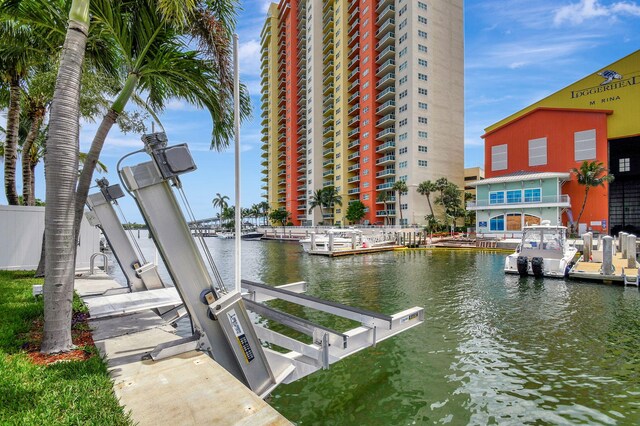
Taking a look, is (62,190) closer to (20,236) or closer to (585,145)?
(20,236)

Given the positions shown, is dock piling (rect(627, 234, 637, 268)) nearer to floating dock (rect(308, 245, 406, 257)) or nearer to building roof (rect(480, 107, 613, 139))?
floating dock (rect(308, 245, 406, 257))

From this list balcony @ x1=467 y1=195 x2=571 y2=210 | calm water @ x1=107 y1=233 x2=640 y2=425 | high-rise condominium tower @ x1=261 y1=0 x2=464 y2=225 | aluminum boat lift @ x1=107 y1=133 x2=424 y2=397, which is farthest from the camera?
high-rise condominium tower @ x1=261 y1=0 x2=464 y2=225

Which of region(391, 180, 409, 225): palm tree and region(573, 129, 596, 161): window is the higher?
region(573, 129, 596, 161): window

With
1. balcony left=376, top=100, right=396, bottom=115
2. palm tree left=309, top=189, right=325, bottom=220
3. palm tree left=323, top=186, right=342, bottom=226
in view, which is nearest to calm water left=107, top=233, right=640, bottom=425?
balcony left=376, top=100, right=396, bottom=115

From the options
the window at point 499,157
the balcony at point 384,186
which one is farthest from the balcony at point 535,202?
the balcony at point 384,186

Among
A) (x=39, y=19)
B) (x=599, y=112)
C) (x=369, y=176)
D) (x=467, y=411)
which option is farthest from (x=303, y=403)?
(x=369, y=176)

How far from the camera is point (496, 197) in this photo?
5012 centimetres

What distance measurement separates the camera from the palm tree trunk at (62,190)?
500 centimetres

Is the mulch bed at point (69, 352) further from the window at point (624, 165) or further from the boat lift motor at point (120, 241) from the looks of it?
the window at point (624, 165)

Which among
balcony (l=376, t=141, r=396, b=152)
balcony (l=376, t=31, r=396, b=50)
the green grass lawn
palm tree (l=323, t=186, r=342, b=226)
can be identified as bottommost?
the green grass lawn

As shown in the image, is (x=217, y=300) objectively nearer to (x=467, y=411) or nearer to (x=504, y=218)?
(x=467, y=411)

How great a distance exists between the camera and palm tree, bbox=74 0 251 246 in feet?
20.0

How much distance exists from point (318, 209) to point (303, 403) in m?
79.4

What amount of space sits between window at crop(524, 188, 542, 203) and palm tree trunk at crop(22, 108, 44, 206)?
52962mm
